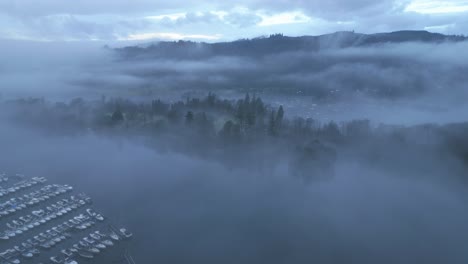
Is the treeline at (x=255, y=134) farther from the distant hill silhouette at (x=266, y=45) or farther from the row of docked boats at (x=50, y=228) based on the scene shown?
the distant hill silhouette at (x=266, y=45)

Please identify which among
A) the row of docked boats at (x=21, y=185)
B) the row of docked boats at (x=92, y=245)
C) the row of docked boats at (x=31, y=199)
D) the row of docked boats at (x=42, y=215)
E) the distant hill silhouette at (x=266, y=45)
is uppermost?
the distant hill silhouette at (x=266, y=45)

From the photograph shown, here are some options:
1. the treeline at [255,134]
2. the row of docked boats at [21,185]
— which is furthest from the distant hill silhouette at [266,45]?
the row of docked boats at [21,185]

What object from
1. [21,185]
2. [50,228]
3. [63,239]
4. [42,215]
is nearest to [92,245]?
[63,239]

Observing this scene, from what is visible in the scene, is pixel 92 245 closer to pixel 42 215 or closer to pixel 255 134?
pixel 42 215

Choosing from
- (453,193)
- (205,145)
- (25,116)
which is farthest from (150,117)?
(453,193)

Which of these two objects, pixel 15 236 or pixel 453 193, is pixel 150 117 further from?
pixel 453 193

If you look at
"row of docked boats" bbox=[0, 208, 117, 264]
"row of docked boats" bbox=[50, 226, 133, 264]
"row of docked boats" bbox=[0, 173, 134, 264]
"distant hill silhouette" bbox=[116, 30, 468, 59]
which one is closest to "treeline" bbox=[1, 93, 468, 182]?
"row of docked boats" bbox=[0, 173, 134, 264]
